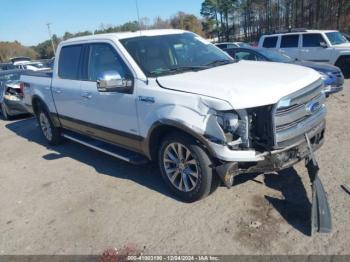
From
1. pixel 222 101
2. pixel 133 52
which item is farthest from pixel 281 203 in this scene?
pixel 133 52

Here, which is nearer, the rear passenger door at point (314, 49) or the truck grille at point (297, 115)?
the truck grille at point (297, 115)

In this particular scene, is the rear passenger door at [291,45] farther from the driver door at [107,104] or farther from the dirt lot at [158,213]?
the driver door at [107,104]

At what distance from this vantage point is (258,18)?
60500mm

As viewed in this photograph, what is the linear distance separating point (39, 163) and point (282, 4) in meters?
55.3

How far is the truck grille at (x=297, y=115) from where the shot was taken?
3.60 m

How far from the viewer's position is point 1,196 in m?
5.28

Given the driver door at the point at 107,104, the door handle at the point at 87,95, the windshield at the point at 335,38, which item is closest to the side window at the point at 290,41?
the windshield at the point at 335,38

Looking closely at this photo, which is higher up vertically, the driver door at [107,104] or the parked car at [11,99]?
the driver door at [107,104]

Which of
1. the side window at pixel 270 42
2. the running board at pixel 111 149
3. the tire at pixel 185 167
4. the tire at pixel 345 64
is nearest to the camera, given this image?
the tire at pixel 185 167

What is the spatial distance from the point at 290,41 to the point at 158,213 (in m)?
11.9

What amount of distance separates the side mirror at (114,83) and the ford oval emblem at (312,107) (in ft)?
6.85

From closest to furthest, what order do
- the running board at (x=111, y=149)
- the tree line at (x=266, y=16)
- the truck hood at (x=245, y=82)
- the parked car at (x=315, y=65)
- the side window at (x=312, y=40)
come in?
the truck hood at (x=245, y=82) → the running board at (x=111, y=149) → the parked car at (x=315, y=65) → the side window at (x=312, y=40) → the tree line at (x=266, y=16)

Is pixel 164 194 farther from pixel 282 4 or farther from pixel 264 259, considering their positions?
pixel 282 4

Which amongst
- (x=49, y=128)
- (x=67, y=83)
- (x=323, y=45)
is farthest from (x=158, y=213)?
(x=323, y=45)
